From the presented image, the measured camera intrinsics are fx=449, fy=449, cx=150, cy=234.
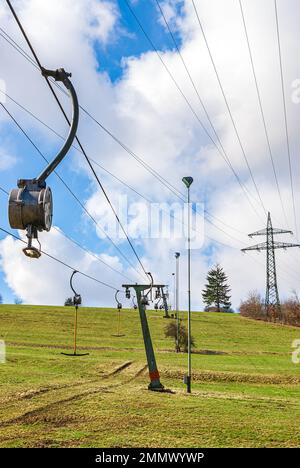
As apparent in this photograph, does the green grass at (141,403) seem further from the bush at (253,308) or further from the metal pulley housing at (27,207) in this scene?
the bush at (253,308)

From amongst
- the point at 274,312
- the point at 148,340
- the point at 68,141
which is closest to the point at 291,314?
the point at 274,312

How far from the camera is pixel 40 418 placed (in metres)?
14.4

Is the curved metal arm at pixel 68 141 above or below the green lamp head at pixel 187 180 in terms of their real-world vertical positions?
below

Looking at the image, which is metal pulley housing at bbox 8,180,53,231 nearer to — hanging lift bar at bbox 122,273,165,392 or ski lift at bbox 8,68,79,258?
ski lift at bbox 8,68,79,258

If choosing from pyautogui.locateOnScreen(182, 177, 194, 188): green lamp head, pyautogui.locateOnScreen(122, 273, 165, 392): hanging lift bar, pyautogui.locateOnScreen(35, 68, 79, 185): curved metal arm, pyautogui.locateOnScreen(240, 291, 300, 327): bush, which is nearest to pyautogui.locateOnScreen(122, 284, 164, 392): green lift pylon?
pyautogui.locateOnScreen(122, 273, 165, 392): hanging lift bar

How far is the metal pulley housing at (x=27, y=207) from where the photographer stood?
5.07m

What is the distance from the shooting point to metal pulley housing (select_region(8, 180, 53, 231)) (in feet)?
16.6

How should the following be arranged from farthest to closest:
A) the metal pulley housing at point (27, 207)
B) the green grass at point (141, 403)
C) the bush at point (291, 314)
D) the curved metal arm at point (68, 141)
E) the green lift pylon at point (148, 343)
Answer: the bush at point (291, 314), the green lift pylon at point (148, 343), the green grass at point (141, 403), the curved metal arm at point (68, 141), the metal pulley housing at point (27, 207)

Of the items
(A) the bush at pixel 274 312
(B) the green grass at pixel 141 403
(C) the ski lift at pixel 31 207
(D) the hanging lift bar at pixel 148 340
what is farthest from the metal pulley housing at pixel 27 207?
(A) the bush at pixel 274 312

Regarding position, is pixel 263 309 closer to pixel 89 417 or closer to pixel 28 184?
pixel 89 417

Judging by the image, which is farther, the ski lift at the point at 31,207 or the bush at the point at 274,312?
the bush at the point at 274,312

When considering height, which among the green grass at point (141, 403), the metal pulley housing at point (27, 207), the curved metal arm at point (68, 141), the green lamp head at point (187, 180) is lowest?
the green grass at point (141, 403)
